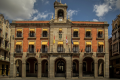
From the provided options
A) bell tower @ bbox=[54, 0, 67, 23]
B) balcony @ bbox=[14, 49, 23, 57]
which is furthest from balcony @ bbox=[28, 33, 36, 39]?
bell tower @ bbox=[54, 0, 67, 23]

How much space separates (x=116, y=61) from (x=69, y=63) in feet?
62.9

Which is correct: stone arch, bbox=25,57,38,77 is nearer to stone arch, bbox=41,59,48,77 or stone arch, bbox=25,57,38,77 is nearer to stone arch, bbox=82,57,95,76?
stone arch, bbox=41,59,48,77

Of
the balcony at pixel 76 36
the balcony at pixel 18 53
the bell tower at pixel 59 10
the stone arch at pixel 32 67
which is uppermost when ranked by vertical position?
the bell tower at pixel 59 10

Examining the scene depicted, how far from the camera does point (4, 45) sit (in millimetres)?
52469

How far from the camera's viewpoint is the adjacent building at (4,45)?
164 feet

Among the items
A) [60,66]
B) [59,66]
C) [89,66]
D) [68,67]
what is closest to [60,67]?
[60,66]

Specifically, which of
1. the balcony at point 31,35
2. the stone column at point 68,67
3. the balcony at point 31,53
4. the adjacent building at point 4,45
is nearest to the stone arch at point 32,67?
the balcony at point 31,53

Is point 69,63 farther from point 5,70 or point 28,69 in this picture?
point 5,70

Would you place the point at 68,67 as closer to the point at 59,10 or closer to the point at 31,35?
the point at 31,35

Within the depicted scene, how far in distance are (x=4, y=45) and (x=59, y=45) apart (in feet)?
71.3

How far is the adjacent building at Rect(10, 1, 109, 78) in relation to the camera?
40.2 meters

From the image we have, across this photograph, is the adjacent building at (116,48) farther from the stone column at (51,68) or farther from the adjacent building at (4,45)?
the adjacent building at (4,45)

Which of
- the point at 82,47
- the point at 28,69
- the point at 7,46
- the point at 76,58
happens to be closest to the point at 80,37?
the point at 82,47

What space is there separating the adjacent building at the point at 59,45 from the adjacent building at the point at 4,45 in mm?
10378
